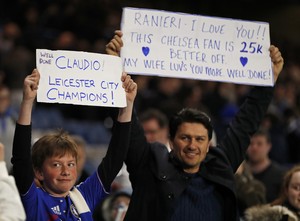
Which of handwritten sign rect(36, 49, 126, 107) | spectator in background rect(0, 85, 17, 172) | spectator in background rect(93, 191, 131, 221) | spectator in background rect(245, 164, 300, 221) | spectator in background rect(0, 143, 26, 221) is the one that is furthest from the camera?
spectator in background rect(0, 85, 17, 172)

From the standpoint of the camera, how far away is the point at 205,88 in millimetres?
14281

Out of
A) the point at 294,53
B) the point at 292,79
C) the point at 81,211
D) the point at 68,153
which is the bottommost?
the point at 81,211

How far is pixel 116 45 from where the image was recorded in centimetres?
552

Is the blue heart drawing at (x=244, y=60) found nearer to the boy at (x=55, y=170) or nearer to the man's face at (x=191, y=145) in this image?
the man's face at (x=191, y=145)

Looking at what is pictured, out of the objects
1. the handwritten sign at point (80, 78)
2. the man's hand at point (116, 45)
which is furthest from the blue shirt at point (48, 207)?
the man's hand at point (116, 45)

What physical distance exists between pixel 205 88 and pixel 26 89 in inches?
379

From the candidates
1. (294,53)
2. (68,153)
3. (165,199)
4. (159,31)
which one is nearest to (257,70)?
(159,31)

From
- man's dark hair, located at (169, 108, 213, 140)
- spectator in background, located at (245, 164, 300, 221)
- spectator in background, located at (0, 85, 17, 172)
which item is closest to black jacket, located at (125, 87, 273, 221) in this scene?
man's dark hair, located at (169, 108, 213, 140)

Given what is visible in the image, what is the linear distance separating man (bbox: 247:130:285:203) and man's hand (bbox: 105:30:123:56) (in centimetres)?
254

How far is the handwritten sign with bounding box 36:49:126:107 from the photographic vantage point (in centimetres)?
511

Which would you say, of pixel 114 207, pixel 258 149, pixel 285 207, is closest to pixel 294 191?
pixel 285 207

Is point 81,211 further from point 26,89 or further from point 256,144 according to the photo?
point 256,144

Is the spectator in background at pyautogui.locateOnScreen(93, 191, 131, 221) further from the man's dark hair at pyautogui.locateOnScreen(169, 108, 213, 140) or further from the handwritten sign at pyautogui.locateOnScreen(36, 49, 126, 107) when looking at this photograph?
the handwritten sign at pyautogui.locateOnScreen(36, 49, 126, 107)

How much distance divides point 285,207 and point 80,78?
1733 millimetres
